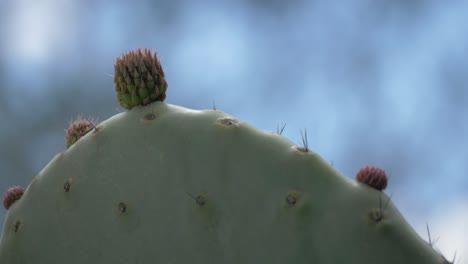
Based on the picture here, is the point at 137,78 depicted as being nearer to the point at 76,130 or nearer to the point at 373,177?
the point at 76,130

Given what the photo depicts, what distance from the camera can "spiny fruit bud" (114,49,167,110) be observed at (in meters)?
2.18

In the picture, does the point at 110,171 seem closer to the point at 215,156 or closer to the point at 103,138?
the point at 103,138

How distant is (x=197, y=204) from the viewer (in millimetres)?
1919

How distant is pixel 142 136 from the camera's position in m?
2.11

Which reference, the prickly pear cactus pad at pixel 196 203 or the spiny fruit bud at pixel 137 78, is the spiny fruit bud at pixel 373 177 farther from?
the spiny fruit bud at pixel 137 78

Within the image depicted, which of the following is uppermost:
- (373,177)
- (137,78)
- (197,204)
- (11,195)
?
(137,78)

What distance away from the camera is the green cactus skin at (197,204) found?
1.81m

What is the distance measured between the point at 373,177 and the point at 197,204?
0.53 m

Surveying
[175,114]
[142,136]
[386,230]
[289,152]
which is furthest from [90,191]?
[386,230]

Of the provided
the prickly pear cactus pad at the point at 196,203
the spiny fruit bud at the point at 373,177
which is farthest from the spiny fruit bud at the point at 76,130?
the spiny fruit bud at the point at 373,177

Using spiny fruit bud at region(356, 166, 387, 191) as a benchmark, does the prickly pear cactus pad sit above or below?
below

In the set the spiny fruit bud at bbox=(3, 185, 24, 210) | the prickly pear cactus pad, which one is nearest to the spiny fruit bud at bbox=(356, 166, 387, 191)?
the prickly pear cactus pad

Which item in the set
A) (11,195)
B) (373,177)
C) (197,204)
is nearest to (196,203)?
(197,204)

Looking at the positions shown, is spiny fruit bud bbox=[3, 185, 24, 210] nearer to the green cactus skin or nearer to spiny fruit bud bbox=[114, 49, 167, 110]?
the green cactus skin
